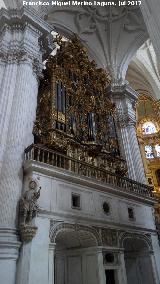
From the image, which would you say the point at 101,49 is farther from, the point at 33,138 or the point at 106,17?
Answer: the point at 33,138

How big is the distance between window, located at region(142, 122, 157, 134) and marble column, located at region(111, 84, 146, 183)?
1670 centimetres

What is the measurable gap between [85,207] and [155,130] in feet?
82.2

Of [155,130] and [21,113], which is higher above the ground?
[155,130]

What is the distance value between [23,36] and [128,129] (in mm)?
7222

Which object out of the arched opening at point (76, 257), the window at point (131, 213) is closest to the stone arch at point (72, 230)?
the arched opening at point (76, 257)

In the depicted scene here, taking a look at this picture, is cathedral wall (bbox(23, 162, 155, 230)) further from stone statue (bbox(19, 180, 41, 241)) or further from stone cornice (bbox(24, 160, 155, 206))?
stone statue (bbox(19, 180, 41, 241))

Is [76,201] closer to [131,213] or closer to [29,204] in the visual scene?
[29,204]

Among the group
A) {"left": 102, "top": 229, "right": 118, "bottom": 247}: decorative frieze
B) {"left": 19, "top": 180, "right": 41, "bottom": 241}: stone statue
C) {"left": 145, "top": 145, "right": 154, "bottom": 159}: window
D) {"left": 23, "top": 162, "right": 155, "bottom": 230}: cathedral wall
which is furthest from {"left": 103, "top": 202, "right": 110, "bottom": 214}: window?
{"left": 145, "top": 145, "right": 154, "bottom": 159}: window

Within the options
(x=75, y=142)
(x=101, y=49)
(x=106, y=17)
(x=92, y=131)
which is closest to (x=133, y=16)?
(x=106, y=17)

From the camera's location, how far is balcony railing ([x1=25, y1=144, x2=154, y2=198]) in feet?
27.7

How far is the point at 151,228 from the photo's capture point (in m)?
11.4

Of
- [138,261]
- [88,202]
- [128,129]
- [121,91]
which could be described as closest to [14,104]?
[88,202]

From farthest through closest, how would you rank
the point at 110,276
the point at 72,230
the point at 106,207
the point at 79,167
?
the point at 106,207
the point at 79,167
the point at 110,276
the point at 72,230

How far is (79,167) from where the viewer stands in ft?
31.3
